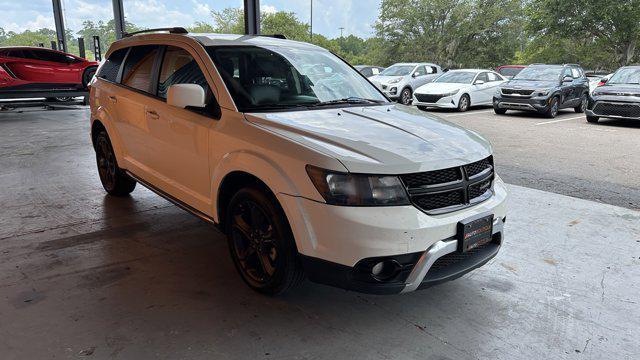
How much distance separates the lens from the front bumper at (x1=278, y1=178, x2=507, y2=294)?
2.37m

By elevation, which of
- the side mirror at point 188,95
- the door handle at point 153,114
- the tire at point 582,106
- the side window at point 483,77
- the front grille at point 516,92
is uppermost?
the side mirror at point 188,95

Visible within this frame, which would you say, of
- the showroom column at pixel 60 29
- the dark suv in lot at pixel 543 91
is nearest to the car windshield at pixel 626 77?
the dark suv in lot at pixel 543 91

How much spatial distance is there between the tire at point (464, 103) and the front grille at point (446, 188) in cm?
1246

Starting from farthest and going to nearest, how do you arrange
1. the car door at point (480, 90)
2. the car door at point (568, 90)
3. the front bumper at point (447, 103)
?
the car door at point (480, 90), the front bumper at point (447, 103), the car door at point (568, 90)

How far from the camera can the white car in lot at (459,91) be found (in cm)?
1439

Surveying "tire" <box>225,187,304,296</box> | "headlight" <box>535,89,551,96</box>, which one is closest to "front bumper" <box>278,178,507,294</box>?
"tire" <box>225,187,304,296</box>

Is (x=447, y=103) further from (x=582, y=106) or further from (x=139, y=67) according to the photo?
(x=139, y=67)

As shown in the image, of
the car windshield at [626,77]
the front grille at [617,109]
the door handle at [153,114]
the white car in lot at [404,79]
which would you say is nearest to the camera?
the door handle at [153,114]

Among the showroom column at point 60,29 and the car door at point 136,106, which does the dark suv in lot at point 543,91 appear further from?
the showroom column at point 60,29

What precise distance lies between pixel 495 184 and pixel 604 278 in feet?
3.74

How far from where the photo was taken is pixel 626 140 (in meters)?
9.49

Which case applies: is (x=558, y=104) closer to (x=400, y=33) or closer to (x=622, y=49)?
(x=622, y=49)

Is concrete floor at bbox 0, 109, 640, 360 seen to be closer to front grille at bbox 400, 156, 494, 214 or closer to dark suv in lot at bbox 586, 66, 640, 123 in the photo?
front grille at bbox 400, 156, 494, 214

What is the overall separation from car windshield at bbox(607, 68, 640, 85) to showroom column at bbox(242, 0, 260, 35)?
9.44 m
